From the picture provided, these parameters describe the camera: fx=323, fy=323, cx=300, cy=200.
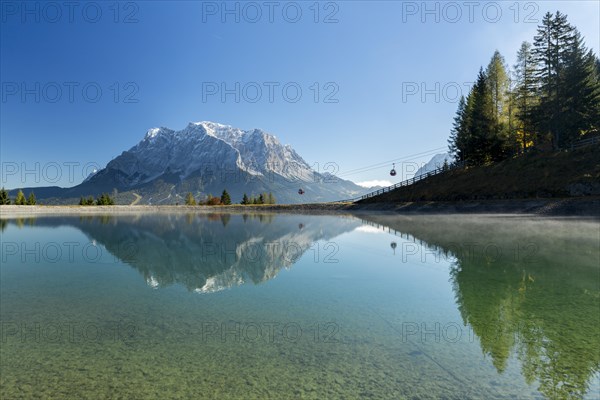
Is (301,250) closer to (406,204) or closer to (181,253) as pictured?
(181,253)

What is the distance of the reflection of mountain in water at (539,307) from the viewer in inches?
207

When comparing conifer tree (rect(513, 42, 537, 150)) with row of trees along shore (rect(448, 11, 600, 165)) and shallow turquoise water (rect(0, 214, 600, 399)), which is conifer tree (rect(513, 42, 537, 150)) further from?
shallow turquoise water (rect(0, 214, 600, 399))

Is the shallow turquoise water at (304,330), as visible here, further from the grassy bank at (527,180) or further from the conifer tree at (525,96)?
the conifer tree at (525,96)

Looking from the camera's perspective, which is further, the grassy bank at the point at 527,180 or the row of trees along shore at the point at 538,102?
the row of trees along shore at the point at 538,102

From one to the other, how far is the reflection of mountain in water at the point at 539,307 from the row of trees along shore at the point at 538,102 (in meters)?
54.9

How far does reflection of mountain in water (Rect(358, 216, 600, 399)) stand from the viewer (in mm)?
5254

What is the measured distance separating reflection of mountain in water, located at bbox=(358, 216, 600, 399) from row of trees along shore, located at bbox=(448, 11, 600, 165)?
54915mm

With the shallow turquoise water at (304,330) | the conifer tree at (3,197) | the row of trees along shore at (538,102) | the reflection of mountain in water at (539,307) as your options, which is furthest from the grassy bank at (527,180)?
the conifer tree at (3,197)

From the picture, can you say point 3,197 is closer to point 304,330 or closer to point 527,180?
point 304,330

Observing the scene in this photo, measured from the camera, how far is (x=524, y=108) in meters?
65.9

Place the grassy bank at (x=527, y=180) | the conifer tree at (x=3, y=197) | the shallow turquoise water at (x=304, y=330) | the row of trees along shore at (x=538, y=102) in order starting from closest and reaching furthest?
the shallow turquoise water at (x=304, y=330) < the grassy bank at (x=527, y=180) < the row of trees along shore at (x=538, y=102) < the conifer tree at (x=3, y=197)

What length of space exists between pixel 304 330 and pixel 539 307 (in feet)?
20.2

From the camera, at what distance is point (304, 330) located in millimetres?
7004

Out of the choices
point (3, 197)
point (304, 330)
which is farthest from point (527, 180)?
point (3, 197)
